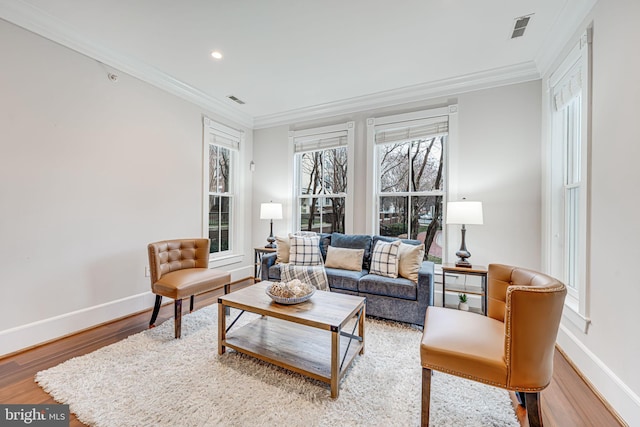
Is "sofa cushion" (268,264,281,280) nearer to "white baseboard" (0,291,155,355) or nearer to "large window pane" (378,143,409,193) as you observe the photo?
"white baseboard" (0,291,155,355)

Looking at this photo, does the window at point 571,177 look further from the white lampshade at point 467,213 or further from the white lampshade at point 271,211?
the white lampshade at point 271,211

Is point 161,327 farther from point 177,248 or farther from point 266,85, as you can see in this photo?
point 266,85

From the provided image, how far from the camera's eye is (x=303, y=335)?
2301 mm

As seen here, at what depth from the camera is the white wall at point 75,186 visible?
2.25 metres

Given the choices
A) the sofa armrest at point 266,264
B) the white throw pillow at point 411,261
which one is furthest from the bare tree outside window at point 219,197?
A: the white throw pillow at point 411,261

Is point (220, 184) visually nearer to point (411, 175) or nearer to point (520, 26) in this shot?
point (411, 175)

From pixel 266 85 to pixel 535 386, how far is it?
3.76 metres

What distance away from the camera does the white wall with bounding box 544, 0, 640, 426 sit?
1557 millimetres

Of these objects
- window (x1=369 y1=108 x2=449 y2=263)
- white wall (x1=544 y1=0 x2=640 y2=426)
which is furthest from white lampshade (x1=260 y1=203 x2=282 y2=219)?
white wall (x1=544 y1=0 x2=640 y2=426)

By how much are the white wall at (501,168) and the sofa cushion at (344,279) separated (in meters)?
1.29

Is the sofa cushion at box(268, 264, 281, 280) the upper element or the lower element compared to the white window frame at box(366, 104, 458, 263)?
lower

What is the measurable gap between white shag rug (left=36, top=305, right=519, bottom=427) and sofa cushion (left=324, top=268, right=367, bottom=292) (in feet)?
2.56

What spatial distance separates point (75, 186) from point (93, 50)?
1.36 metres

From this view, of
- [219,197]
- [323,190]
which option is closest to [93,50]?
[219,197]
